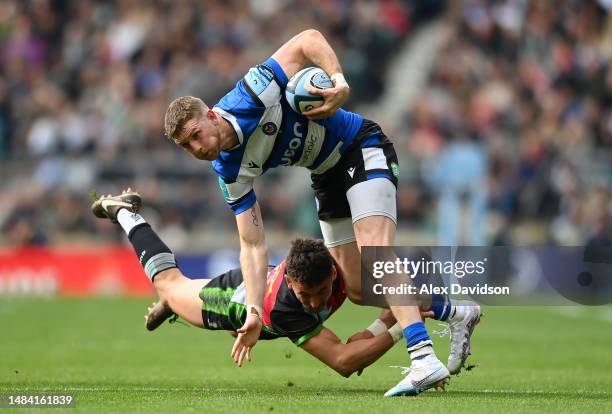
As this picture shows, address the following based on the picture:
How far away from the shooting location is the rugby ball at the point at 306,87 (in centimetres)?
829

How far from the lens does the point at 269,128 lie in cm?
848

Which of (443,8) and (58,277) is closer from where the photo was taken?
(58,277)

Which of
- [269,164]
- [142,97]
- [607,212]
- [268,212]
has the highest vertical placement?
[142,97]

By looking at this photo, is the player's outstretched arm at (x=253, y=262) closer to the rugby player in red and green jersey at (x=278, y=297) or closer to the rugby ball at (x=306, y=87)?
the rugby player in red and green jersey at (x=278, y=297)

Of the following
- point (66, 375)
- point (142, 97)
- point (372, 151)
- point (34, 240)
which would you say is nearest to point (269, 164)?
point (372, 151)

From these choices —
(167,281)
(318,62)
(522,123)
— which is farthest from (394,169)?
(522,123)

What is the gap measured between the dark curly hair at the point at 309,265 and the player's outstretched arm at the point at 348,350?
2.11 feet

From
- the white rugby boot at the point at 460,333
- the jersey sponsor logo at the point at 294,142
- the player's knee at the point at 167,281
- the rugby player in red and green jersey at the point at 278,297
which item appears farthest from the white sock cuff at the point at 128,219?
the white rugby boot at the point at 460,333

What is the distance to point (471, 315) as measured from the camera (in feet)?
29.5

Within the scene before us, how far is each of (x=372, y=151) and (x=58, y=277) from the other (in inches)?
559

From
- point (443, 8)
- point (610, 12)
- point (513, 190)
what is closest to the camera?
point (513, 190)

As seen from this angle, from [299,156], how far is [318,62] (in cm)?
76

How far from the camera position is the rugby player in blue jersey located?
8055mm

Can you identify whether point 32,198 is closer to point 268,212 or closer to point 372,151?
point 268,212
